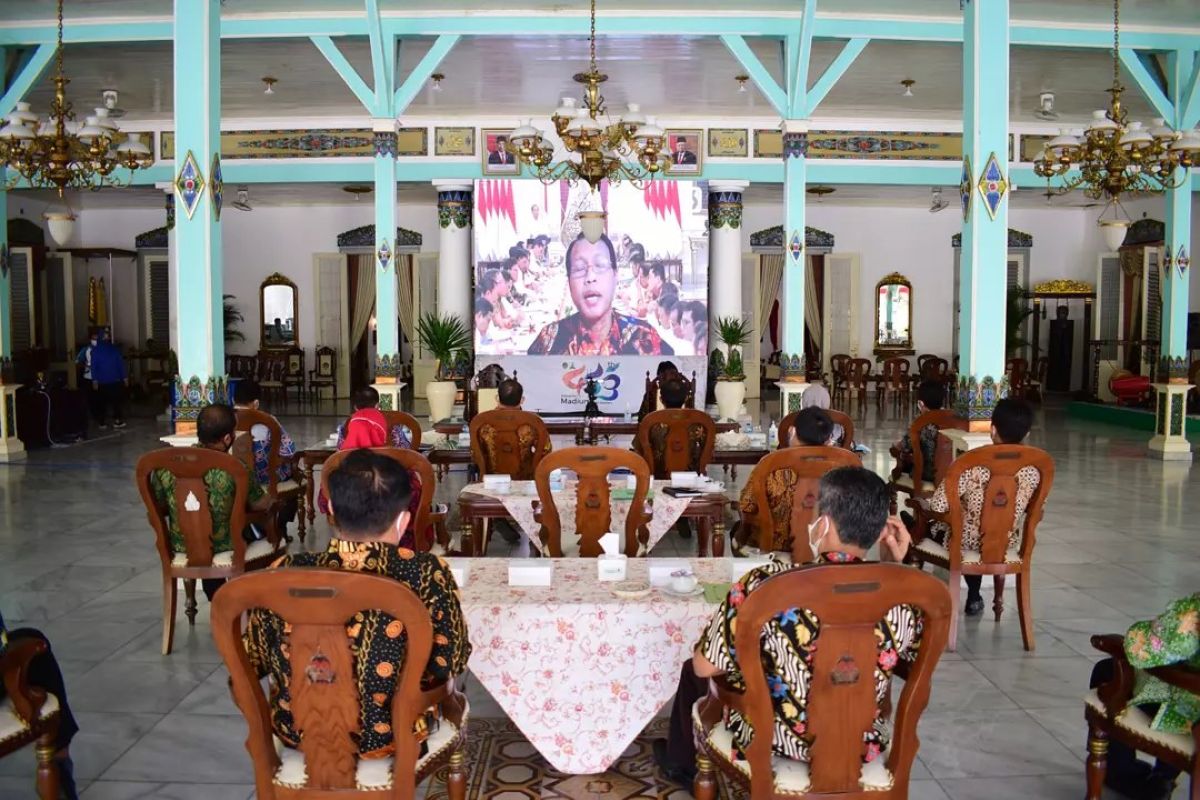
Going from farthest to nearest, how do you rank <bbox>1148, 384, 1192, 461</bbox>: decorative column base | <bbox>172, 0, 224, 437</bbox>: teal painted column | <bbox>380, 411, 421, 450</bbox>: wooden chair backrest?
<bbox>1148, 384, 1192, 461</bbox>: decorative column base < <bbox>380, 411, 421, 450</bbox>: wooden chair backrest < <bbox>172, 0, 224, 437</bbox>: teal painted column

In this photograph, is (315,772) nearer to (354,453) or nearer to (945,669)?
(354,453)

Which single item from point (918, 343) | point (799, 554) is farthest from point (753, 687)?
point (918, 343)

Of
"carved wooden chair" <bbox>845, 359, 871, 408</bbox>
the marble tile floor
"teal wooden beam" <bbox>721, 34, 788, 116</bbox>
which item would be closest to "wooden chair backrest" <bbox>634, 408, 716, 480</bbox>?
the marble tile floor

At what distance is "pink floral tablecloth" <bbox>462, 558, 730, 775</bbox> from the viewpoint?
279 centimetres

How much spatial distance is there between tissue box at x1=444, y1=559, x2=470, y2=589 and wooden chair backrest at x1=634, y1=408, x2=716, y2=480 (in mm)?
2681

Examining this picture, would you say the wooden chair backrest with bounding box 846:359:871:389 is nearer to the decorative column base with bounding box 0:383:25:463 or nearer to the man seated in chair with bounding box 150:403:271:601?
the decorative column base with bounding box 0:383:25:463

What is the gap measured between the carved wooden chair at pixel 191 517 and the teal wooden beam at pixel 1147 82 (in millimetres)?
8980

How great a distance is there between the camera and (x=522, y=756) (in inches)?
129

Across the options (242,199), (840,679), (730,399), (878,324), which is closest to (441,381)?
(730,399)

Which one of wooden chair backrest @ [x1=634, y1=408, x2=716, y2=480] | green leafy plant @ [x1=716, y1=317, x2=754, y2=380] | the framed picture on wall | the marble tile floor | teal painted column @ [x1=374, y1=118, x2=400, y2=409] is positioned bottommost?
the marble tile floor

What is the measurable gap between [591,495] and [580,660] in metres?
1.40

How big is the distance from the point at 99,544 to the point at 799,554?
4.66 m

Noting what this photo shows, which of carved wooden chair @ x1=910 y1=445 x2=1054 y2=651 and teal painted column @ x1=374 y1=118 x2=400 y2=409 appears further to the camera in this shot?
teal painted column @ x1=374 y1=118 x2=400 y2=409

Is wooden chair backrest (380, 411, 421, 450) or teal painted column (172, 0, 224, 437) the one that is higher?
teal painted column (172, 0, 224, 437)
